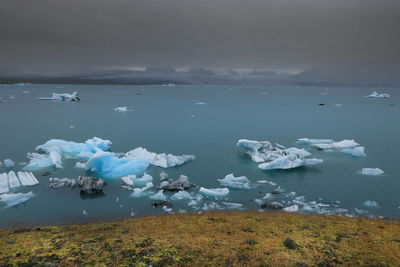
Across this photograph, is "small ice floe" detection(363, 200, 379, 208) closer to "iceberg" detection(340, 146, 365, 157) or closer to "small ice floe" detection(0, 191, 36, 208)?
"iceberg" detection(340, 146, 365, 157)

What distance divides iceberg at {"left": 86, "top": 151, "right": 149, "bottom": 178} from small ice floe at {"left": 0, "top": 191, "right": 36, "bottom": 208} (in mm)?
3693

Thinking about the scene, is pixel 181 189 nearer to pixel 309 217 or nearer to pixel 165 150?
pixel 309 217

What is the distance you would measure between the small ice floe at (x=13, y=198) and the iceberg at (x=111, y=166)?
369cm

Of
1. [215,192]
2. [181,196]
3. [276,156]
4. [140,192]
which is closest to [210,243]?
[181,196]

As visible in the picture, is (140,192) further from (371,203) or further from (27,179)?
(371,203)

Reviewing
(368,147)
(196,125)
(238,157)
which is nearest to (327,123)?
(368,147)

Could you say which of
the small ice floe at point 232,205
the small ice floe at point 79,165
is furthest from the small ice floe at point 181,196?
the small ice floe at point 79,165

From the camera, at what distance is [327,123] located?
41.9 meters

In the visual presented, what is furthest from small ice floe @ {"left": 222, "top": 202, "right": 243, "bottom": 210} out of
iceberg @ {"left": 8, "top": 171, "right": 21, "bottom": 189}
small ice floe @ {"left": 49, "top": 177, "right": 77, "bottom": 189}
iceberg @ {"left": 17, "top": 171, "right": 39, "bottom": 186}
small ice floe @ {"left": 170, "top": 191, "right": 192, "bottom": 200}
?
iceberg @ {"left": 8, "top": 171, "right": 21, "bottom": 189}

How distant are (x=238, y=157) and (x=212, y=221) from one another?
37.6ft

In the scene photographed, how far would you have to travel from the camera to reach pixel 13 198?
12.6 m

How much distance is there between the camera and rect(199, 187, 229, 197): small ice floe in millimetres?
13422

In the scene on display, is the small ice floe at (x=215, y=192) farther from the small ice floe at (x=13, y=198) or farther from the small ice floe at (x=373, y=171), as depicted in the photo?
the small ice floe at (x=373, y=171)

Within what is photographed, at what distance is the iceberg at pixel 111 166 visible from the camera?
15992mm
